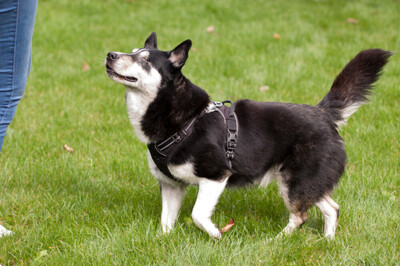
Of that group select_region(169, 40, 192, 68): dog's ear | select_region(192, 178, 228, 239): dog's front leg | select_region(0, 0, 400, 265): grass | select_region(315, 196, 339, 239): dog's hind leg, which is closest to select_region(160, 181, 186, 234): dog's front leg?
select_region(0, 0, 400, 265): grass

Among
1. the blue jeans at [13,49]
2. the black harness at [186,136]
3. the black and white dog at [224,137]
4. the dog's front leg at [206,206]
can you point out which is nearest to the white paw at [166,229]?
the black and white dog at [224,137]

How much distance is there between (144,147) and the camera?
4484 mm

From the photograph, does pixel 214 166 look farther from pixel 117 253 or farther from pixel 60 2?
pixel 60 2

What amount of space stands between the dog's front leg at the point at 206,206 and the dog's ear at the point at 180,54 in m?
0.80

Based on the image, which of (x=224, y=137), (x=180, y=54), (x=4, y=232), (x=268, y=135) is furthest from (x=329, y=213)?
(x=4, y=232)

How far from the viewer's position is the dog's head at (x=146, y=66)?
2957 millimetres

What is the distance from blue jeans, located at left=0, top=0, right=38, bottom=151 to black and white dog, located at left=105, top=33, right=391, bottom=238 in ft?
1.72

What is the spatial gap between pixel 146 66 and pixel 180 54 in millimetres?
243

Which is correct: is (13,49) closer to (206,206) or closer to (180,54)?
(180,54)

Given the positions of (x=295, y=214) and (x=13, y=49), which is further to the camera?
(x=295, y=214)

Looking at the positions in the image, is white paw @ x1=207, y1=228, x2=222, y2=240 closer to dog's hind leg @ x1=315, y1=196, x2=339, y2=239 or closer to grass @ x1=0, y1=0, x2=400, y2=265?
grass @ x1=0, y1=0, x2=400, y2=265

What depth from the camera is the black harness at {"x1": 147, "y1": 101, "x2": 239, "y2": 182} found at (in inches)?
116

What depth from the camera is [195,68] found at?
6383 mm

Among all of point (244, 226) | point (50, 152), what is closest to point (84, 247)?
point (244, 226)
